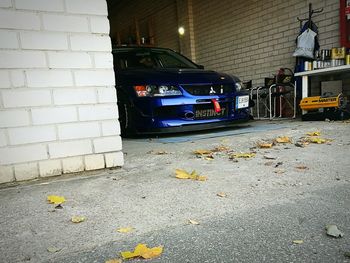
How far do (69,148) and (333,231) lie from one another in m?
1.87

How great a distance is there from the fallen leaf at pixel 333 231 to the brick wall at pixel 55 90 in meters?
1.70

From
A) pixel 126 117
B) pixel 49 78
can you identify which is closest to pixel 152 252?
pixel 49 78

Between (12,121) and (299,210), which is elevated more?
(12,121)

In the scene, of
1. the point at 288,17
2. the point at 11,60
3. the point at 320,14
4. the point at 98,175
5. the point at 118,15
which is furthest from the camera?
the point at 118,15

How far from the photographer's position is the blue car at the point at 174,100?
3889 mm

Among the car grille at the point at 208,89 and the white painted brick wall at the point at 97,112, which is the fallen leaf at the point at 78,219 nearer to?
the white painted brick wall at the point at 97,112

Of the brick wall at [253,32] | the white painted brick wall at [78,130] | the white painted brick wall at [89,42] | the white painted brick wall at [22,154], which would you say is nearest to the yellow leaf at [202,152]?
the white painted brick wall at [78,130]

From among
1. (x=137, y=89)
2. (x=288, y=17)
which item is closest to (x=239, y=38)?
(x=288, y=17)

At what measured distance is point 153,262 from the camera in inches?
39.4

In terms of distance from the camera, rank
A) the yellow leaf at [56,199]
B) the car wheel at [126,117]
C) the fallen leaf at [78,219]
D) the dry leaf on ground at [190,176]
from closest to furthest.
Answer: the fallen leaf at [78,219]
the yellow leaf at [56,199]
the dry leaf on ground at [190,176]
the car wheel at [126,117]

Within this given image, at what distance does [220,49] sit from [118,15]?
7326mm

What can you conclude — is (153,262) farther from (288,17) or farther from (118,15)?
(118,15)

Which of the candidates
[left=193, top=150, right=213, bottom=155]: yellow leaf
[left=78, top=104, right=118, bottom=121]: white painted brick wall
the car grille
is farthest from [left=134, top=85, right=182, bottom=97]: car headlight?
[left=78, top=104, right=118, bottom=121]: white painted brick wall

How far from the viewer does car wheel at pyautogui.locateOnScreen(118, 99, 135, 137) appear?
4.10 meters
